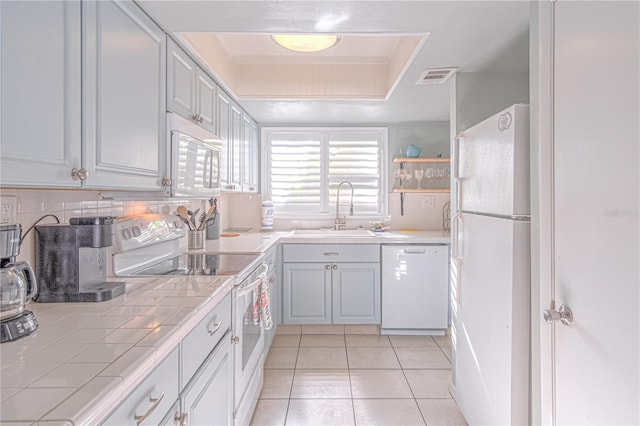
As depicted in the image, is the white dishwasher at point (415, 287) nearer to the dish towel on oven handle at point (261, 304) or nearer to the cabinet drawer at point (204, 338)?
the dish towel on oven handle at point (261, 304)

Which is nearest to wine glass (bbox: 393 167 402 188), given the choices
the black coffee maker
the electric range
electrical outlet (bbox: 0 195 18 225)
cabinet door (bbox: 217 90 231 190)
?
cabinet door (bbox: 217 90 231 190)

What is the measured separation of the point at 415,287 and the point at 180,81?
239cm

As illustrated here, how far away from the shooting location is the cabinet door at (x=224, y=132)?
2342 millimetres

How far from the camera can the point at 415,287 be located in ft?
9.70

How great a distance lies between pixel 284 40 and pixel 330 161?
1.54 meters

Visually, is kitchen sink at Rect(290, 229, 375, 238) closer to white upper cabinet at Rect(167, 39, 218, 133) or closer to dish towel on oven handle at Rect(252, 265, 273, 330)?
dish towel on oven handle at Rect(252, 265, 273, 330)

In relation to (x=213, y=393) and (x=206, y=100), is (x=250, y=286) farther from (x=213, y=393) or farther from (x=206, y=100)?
(x=206, y=100)

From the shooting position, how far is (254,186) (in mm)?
3357

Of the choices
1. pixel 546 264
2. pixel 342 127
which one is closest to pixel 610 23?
pixel 546 264

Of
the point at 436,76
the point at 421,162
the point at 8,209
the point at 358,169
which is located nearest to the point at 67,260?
the point at 8,209

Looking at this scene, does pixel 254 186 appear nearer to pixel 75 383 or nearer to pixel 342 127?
pixel 342 127

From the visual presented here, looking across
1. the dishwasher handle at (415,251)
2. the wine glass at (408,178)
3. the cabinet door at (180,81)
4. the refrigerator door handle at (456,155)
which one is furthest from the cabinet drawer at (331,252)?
the cabinet door at (180,81)

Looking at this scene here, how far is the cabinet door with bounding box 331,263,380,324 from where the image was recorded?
2.99 meters

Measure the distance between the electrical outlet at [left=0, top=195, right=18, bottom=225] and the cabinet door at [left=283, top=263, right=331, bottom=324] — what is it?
2.09 meters
